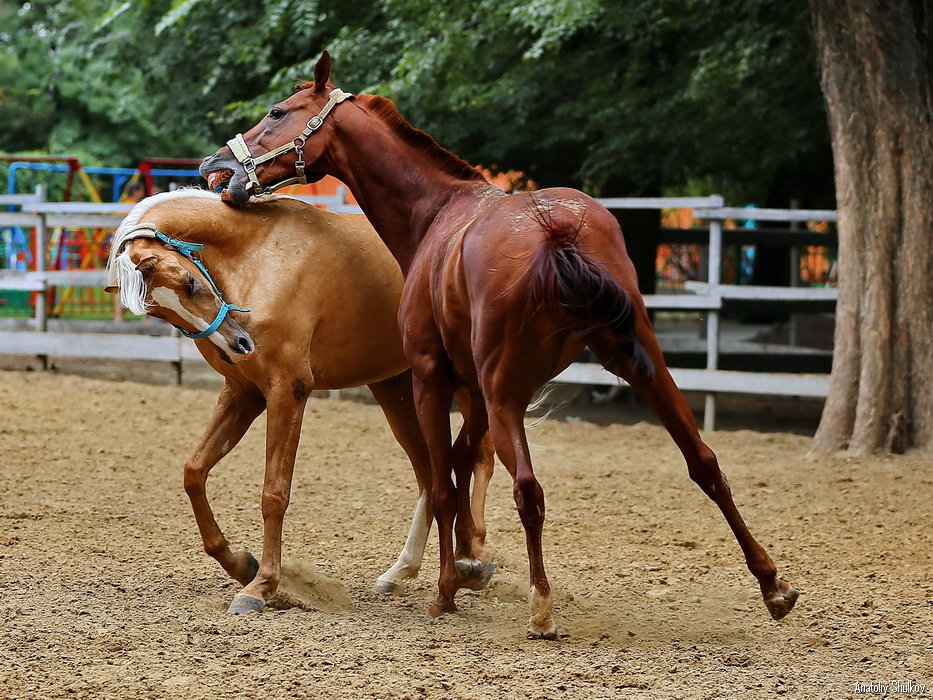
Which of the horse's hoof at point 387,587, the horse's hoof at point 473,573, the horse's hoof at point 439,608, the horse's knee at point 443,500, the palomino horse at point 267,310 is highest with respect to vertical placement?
the palomino horse at point 267,310

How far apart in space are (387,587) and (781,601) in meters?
1.73

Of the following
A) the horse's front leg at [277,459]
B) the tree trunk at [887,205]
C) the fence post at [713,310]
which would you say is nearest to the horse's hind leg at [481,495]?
the horse's front leg at [277,459]

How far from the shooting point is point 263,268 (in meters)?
4.77

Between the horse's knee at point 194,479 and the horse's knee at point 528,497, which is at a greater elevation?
the horse's knee at point 528,497

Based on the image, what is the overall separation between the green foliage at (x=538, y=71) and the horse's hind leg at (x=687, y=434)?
→ 18.6 ft

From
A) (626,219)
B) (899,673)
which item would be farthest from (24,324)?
(899,673)

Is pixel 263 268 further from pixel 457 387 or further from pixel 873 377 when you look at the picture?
pixel 873 377

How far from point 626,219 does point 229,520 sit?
23.3 ft

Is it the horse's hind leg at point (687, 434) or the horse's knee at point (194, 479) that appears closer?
the horse's hind leg at point (687, 434)

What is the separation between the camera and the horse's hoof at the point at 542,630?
4.08m

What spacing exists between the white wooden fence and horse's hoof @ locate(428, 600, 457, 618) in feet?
11.5

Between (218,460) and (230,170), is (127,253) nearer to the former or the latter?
(230,170)

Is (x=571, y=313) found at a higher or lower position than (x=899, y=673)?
higher

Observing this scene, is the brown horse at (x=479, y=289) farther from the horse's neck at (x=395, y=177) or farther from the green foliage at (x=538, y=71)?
the green foliage at (x=538, y=71)
